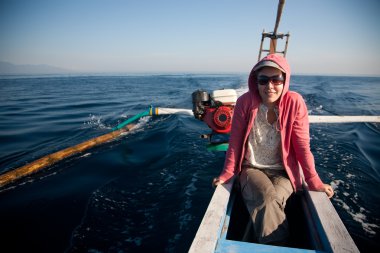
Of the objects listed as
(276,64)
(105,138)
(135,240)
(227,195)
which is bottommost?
(135,240)

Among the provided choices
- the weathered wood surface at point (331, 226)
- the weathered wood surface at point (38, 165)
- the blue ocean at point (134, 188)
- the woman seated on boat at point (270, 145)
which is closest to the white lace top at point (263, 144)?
the woman seated on boat at point (270, 145)

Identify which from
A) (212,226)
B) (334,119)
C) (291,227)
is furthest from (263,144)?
(334,119)

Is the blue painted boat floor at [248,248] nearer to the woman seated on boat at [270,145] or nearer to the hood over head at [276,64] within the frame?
the woman seated on boat at [270,145]

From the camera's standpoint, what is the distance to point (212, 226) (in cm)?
165

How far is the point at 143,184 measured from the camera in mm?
4465

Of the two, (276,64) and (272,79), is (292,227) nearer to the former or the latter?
(272,79)

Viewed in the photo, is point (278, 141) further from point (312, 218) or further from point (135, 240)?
point (135, 240)

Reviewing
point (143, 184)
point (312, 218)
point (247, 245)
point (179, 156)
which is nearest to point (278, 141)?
point (312, 218)

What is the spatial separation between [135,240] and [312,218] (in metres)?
2.41

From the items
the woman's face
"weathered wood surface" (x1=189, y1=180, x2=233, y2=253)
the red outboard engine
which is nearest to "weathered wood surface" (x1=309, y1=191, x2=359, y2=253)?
"weathered wood surface" (x1=189, y1=180, x2=233, y2=253)

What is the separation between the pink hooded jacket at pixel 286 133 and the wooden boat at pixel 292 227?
19 centimetres

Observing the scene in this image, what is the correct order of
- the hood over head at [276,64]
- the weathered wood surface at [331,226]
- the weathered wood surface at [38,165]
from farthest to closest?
the weathered wood surface at [38,165] < the hood over head at [276,64] < the weathered wood surface at [331,226]

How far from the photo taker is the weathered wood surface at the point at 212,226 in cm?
147

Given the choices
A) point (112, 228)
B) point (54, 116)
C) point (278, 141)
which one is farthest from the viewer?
point (54, 116)
